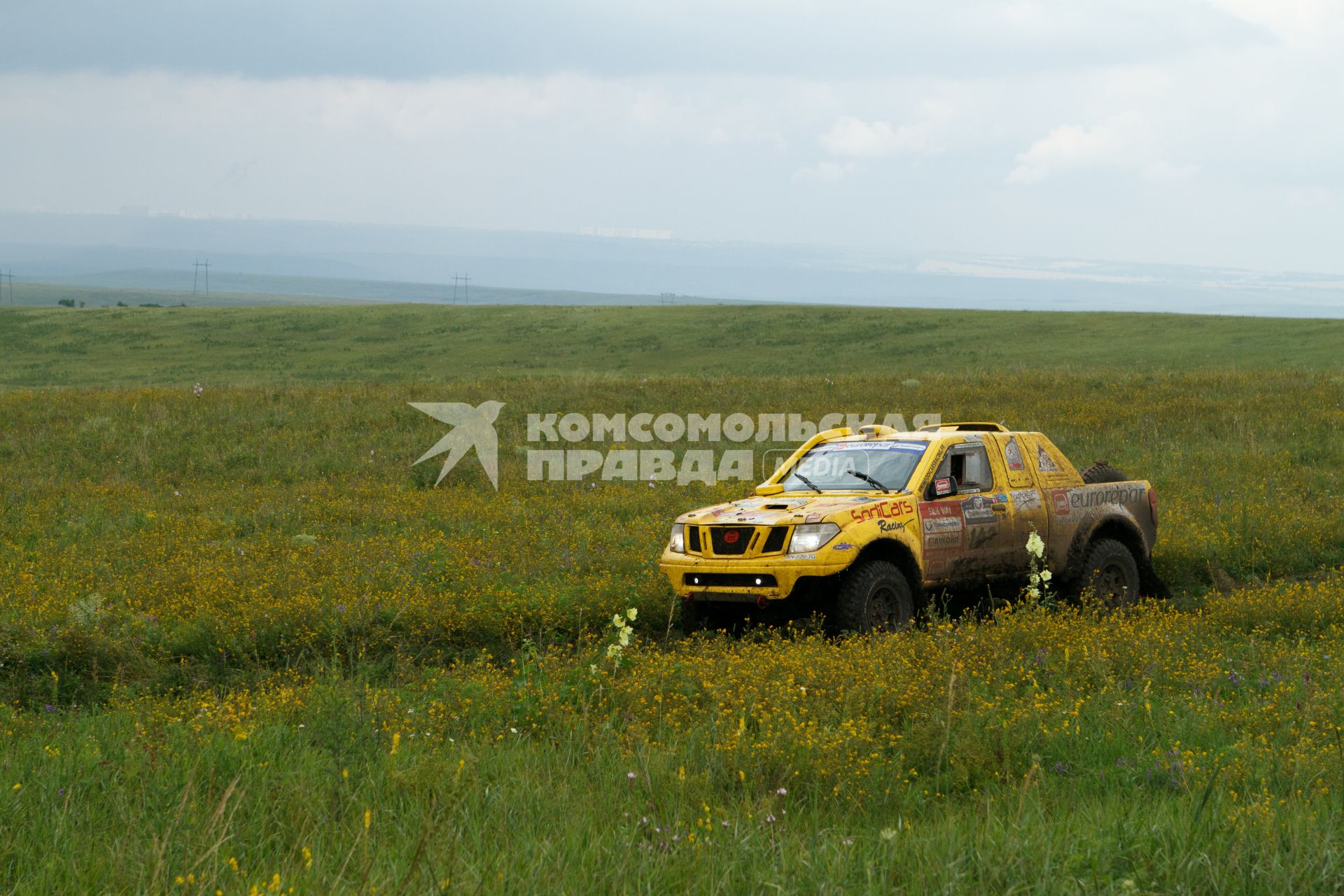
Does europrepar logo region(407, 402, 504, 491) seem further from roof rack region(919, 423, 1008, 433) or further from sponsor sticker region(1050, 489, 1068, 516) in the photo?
sponsor sticker region(1050, 489, 1068, 516)

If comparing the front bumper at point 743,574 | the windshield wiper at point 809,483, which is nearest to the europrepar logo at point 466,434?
the windshield wiper at point 809,483

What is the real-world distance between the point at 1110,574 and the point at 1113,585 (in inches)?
4.5

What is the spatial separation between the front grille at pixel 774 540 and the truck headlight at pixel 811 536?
3.7 inches

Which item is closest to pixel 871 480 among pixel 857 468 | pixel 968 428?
pixel 857 468

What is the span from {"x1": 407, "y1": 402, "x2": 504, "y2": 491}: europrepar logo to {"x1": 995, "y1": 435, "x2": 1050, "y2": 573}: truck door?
8293 mm

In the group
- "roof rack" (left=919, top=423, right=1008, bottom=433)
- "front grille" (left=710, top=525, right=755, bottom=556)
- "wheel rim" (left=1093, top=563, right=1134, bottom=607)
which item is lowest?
"wheel rim" (left=1093, top=563, right=1134, bottom=607)

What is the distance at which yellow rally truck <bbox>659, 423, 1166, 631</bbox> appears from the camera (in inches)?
352

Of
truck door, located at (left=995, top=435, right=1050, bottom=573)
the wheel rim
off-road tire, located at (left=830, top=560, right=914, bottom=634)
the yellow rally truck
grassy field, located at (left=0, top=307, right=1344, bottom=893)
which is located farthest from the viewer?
the wheel rim

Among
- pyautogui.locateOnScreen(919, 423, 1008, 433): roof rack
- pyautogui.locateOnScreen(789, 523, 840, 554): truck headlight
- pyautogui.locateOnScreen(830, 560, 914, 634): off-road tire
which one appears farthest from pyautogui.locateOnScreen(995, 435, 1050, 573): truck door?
pyautogui.locateOnScreen(789, 523, 840, 554): truck headlight

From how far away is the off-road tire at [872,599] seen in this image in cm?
877

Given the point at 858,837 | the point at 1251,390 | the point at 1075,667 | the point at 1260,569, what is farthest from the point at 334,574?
the point at 1251,390

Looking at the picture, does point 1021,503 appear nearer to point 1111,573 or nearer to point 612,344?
point 1111,573

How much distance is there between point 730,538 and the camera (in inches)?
364

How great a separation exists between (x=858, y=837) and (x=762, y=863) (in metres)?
0.56
